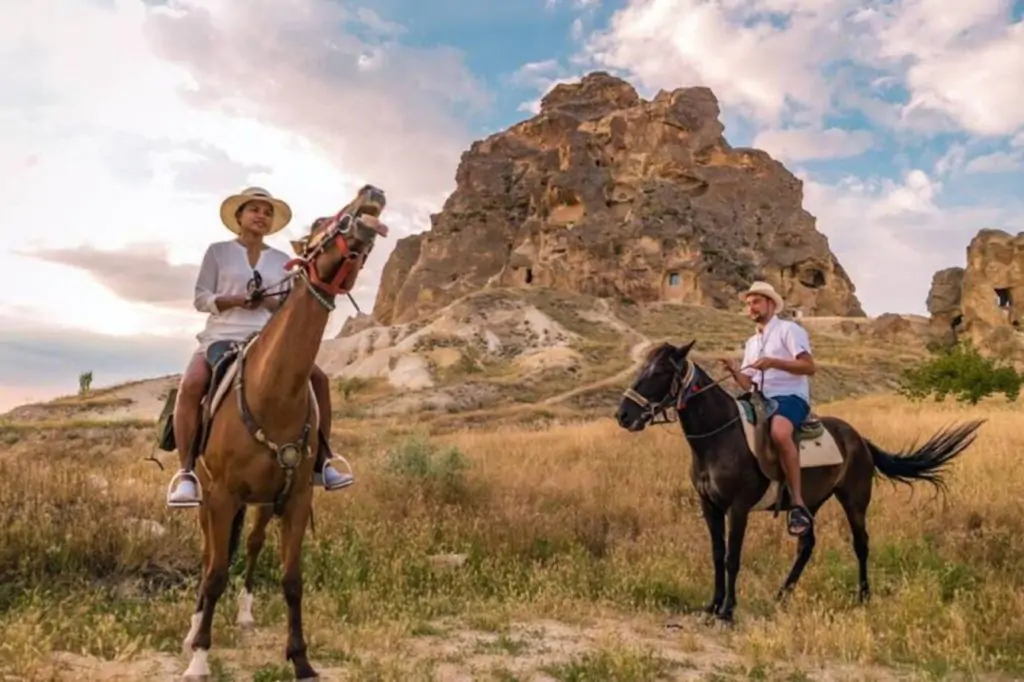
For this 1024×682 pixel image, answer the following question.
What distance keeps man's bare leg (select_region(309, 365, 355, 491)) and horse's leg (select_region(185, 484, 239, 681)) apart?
2.20 feet

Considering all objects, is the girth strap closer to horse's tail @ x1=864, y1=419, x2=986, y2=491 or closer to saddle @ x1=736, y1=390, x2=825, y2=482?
saddle @ x1=736, y1=390, x2=825, y2=482

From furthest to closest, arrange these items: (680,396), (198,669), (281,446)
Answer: (680,396) → (281,446) → (198,669)

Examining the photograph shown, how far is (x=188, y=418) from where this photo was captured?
17.6 feet

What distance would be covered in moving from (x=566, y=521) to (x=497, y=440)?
781cm

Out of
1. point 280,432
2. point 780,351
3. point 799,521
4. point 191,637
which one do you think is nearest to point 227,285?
point 280,432

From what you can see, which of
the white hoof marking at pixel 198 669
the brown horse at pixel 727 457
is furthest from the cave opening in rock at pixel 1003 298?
the white hoof marking at pixel 198 669

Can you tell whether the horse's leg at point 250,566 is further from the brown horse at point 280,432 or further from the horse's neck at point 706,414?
the horse's neck at point 706,414

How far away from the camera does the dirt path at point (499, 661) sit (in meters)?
4.77

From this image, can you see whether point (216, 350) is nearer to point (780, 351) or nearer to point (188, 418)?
point (188, 418)

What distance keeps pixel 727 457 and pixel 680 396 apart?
674 millimetres

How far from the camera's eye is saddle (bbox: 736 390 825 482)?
697cm

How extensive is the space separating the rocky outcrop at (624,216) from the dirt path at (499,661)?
80.6m

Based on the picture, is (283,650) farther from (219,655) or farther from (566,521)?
(566,521)

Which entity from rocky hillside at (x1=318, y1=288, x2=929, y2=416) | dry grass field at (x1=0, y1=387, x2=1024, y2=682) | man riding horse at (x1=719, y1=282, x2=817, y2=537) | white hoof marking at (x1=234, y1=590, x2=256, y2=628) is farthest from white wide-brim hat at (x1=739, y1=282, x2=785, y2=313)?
rocky hillside at (x1=318, y1=288, x2=929, y2=416)
